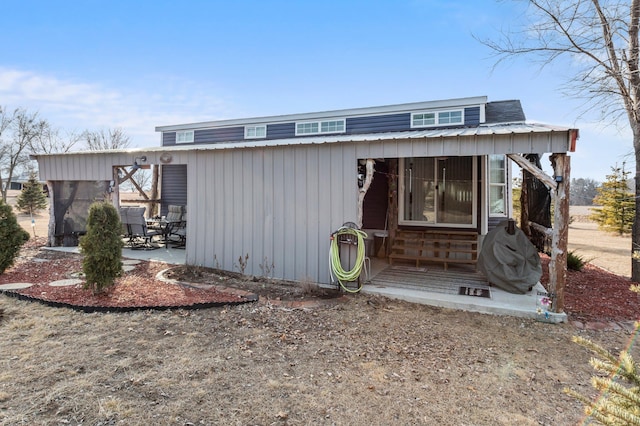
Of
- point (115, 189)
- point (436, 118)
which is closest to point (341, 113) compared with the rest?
point (436, 118)

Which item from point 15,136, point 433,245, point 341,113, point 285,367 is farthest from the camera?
point 15,136

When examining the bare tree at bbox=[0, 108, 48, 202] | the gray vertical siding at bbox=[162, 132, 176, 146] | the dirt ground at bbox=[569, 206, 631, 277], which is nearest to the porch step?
the dirt ground at bbox=[569, 206, 631, 277]

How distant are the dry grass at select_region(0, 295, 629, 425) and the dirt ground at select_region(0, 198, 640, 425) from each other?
0.01 metres

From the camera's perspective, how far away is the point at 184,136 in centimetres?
1391

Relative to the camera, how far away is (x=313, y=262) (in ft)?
18.5

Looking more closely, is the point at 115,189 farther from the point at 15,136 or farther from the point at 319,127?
the point at 15,136

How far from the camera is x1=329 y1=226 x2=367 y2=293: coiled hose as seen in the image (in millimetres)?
5152

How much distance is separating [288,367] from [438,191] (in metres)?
5.77

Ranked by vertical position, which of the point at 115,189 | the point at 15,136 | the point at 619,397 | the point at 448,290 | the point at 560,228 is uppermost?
the point at 15,136

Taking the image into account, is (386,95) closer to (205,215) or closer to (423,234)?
(423,234)

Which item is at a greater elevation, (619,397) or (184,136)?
(184,136)

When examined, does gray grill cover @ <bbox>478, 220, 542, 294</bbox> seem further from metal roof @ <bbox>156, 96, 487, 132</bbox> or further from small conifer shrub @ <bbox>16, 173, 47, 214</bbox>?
small conifer shrub @ <bbox>16, 173, 47, 214</bbox>

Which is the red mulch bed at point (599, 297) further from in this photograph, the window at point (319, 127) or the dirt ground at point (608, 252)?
the window at point (319, 127)

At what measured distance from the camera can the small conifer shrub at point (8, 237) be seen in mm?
5750
